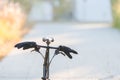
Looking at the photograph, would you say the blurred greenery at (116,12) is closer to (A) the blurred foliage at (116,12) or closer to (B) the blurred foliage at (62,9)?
(A) the blurred foliage at (116,12)

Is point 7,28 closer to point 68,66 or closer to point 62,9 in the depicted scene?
point 68,66

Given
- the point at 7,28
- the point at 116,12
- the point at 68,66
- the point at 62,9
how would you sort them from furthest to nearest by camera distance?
the point at 62,9
the point at 116,12
the point at 7,28
the point at 68,66

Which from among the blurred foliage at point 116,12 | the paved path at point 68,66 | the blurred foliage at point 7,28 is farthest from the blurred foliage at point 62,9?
the paved path at point 68,66

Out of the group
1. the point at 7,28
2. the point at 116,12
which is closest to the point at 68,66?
the point at 7,28

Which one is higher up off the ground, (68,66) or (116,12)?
(116,12)

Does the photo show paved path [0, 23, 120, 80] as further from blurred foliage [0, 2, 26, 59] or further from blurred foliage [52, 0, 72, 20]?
blurred foliage [52, 0, 72, 20]

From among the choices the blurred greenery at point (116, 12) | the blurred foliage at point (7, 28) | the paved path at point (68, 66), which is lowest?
the paved path at point (68, 66)

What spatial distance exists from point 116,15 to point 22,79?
18.9 meters

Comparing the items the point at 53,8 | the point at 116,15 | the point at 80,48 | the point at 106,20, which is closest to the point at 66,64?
the point at 80,48

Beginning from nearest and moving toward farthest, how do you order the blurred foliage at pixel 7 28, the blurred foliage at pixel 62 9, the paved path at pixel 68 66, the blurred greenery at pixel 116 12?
the paved path at pixel 68 66 → the blurred foliage at pixel 7 28 → the blurred greenery at pixel 116 12 → the blurred foliage at pixel 62 9

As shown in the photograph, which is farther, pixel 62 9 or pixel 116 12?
pixel 62 9

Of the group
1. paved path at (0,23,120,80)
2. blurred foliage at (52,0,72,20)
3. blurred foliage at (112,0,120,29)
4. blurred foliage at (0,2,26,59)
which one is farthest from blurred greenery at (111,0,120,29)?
blurred foliage at (52,0,72,20)

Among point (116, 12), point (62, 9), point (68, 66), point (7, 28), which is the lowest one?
point (68, 66)

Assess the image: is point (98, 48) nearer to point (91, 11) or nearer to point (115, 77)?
point (115, 77)
